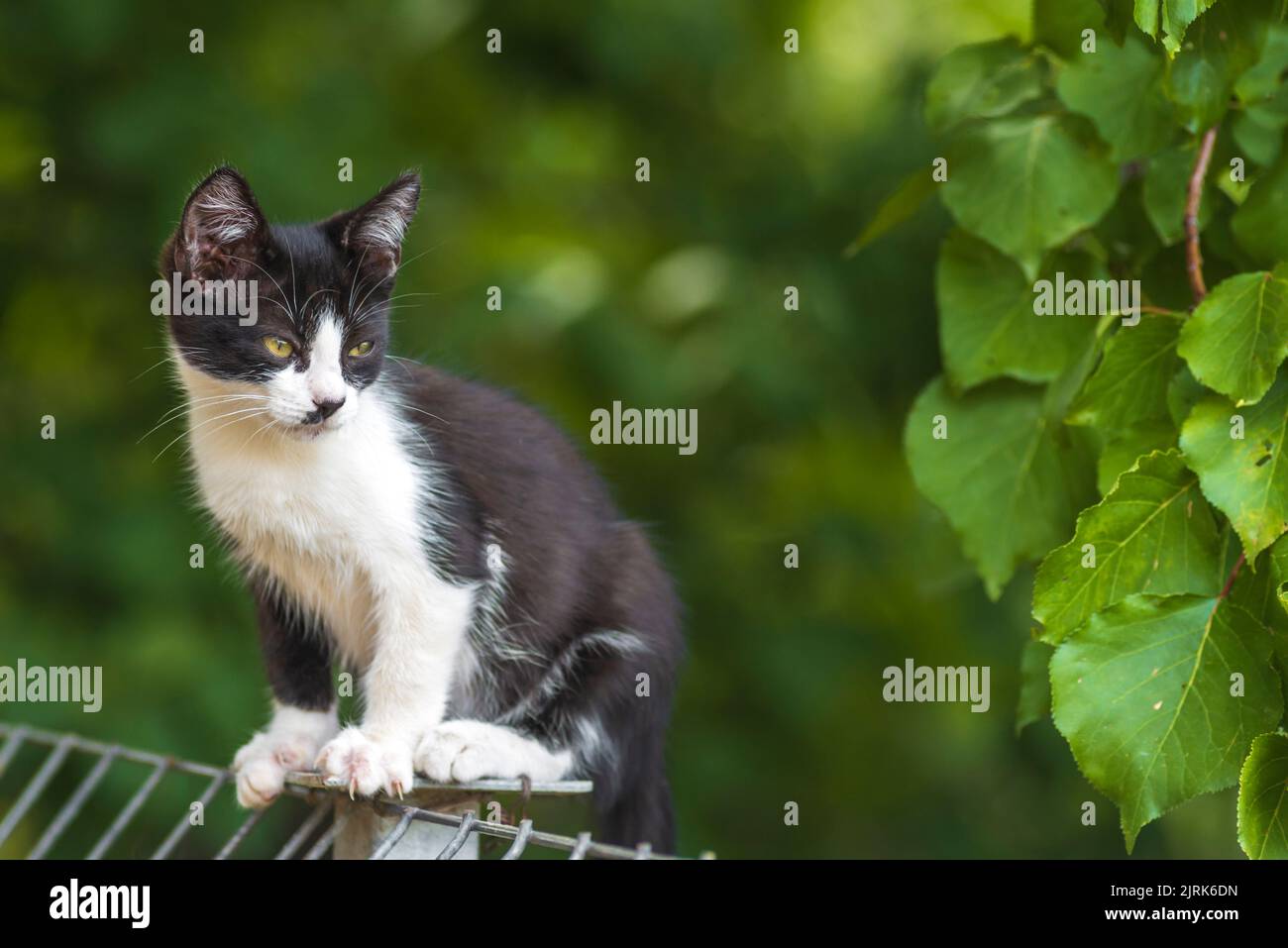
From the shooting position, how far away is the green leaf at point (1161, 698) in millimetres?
1786

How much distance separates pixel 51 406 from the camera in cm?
536

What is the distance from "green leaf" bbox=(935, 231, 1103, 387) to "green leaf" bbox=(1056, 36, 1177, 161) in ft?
0.71

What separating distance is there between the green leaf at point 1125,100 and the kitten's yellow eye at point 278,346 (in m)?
1.29

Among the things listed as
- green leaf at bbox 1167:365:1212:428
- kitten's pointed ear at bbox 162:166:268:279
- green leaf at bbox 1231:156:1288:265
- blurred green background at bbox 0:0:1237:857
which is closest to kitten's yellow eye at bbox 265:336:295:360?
kitten's pointed ear at bbox 162:166:268:279

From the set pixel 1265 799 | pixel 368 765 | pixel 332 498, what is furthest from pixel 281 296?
pixel 1265 799

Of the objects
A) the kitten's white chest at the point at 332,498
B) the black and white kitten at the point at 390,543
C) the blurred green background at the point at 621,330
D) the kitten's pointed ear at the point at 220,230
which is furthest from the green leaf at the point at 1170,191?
the blurred green background at the point at 621,330

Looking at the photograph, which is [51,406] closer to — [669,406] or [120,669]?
[120,669]

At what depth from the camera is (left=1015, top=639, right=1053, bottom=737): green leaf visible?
2.26 metres

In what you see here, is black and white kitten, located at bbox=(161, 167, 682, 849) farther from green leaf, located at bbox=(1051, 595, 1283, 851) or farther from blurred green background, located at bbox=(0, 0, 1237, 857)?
blurred green background, located at bbox=(0, 0, 1237, 857)

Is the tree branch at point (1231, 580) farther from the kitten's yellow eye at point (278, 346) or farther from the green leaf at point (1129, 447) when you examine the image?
the kitten's yellow eye at point (278, 346)

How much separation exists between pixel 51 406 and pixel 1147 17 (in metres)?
4.54

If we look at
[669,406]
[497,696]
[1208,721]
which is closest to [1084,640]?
[1208,721]

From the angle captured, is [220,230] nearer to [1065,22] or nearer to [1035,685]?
[1065,22]

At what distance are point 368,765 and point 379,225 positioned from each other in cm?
91
